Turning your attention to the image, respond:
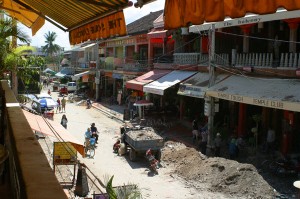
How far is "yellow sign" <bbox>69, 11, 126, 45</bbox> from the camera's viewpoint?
18.0 feet

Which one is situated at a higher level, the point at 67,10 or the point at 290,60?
the point at 67,10

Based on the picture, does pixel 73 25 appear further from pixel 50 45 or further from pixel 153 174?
pixel 50 45

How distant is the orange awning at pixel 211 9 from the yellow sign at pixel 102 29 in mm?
1713

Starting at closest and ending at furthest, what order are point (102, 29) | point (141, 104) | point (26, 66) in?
point (102, 29)
point (26, 66)
point (141, 104)

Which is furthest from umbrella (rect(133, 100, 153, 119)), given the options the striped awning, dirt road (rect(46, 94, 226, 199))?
the striped awning

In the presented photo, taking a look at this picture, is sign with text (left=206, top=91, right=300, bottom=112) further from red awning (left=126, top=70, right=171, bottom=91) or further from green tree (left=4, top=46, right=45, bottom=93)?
red awning (left=126, top=70, right=171, bottom=91)

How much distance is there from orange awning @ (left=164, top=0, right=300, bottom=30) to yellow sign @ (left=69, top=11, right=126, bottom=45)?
171 cm

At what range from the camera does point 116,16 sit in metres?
5.50

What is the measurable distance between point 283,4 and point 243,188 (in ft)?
40.0

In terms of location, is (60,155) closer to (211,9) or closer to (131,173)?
(131,173)

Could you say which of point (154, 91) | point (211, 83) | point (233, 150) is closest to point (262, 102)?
point (233, 150)

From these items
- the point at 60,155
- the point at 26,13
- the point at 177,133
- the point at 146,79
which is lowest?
the point at 177,133

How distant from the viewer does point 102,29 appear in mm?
6203

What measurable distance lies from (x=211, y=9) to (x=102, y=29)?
10.7 ft
